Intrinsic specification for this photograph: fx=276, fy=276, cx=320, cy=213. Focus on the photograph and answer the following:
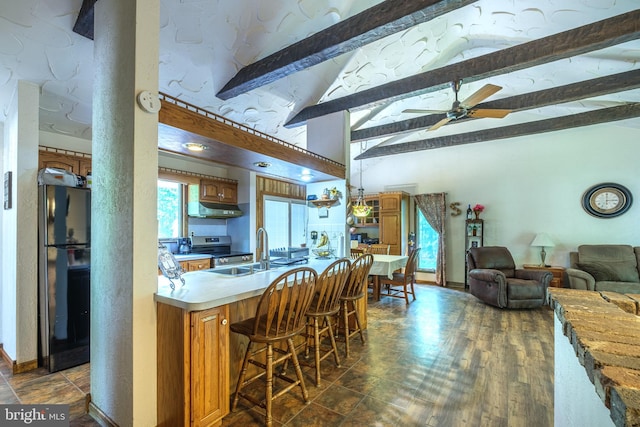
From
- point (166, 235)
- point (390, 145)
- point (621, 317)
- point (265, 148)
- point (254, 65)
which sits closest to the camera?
point (621, 317)

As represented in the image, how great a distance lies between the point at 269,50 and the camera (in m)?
3.04

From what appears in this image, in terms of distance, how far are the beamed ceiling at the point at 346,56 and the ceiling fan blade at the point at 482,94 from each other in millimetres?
308

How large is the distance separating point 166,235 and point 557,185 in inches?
284

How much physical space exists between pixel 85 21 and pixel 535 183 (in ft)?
22.8

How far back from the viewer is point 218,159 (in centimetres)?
270

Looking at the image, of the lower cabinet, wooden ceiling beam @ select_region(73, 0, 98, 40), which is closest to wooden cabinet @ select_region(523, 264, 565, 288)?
the lower cabinet

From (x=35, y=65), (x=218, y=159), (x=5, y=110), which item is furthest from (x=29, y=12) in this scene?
(x=218, y=159)

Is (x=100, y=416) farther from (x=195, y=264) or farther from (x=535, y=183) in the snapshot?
(x=535, y=183)

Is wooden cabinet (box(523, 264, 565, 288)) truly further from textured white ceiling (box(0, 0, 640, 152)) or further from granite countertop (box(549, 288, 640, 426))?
granite countertop (box(549, 288, 640, 426))

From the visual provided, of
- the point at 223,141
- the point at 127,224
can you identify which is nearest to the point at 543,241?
the point at 223,141

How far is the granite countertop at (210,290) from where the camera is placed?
1.63m

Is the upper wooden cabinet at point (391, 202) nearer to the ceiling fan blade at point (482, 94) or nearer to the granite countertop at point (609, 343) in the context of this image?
the ceiling fan blade at point (482, 94)

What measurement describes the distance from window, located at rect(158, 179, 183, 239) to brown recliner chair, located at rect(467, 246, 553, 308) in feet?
17.2

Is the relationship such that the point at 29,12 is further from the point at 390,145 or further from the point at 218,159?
the point at 390,145
